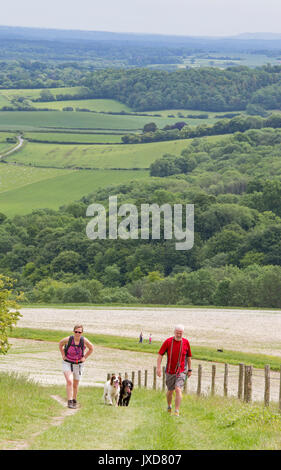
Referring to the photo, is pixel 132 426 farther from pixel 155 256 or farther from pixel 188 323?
pixel 155 256

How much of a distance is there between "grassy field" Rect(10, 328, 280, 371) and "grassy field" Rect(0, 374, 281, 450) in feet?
72.1

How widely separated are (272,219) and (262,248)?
2210 centimetres

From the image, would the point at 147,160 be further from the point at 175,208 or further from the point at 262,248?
the point at 262,248

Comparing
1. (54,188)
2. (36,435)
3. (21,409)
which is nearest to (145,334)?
(21,409)

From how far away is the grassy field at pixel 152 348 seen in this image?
41.3 metres

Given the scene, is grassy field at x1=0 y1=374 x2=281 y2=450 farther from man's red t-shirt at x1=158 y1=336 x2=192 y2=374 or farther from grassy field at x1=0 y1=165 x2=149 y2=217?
grassy field at x1=0 y1=165 x2=149 y2=217

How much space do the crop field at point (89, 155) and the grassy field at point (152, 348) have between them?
123m

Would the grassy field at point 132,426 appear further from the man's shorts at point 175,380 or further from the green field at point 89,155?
the green field at point 89,155

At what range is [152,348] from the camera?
4578 centimetres

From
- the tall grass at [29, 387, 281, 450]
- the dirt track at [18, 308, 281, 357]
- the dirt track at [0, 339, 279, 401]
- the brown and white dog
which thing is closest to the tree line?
the dirt track at [18, 308, 281, 357]

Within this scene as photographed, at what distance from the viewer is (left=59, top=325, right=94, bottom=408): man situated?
689 inches

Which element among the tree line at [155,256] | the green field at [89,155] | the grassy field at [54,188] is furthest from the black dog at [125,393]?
the green field at [89,155]
